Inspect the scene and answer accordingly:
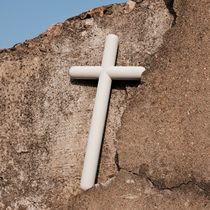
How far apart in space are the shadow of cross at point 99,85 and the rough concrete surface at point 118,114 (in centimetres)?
8

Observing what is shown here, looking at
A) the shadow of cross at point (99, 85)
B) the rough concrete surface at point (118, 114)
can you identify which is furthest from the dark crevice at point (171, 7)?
the shadow of cross at point (99, 85)

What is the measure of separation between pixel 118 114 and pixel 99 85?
8.8 inches

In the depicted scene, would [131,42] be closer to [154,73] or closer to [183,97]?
[154,73]

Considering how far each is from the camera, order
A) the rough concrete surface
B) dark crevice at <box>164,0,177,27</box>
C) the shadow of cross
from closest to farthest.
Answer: the rough concrete surface → the shadow of cross → dark crevice at <box>164,0,177,27</box>

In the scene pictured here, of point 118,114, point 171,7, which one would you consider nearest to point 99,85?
point 118,114

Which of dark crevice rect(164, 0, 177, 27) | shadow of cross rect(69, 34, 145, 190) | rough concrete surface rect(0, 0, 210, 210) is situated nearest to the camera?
rough concrete surface rect(0, 0, 210, 210)

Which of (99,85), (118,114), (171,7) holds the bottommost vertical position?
(118,114)

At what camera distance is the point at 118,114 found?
5.88ft

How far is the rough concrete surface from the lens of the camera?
1.50 metres

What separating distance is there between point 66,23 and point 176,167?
137 centimetres

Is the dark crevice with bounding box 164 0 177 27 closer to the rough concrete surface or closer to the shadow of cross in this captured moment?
the rough concrete surface

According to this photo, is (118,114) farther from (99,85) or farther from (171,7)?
(171,7)

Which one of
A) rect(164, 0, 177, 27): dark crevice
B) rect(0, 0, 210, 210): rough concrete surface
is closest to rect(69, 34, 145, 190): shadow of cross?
rect(0, 0, 210, 210): rough concrete surface

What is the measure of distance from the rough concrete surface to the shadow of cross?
0.08m
